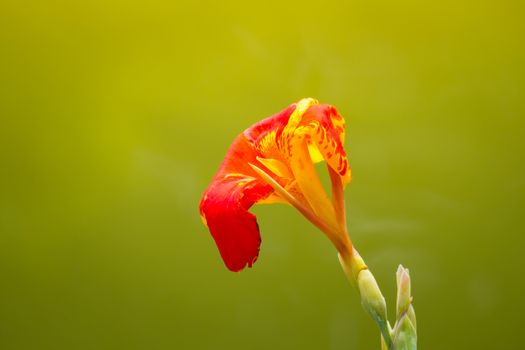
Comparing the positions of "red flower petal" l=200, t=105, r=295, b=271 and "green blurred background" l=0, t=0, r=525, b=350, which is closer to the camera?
"red flower petal" l=200, t=105, r=295, b=271

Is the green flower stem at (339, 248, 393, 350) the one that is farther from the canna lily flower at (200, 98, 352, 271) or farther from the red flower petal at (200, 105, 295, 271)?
the red flower petal at (200, 105, 295, 271)

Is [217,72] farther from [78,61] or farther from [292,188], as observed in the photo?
[292,188]

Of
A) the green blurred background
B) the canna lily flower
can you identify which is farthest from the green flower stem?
the green blurred background

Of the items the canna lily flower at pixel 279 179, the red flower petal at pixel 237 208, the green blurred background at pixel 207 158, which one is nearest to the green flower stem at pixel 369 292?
the canna lily flower at pixel 279 179

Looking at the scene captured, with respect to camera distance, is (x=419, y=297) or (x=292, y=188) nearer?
(x=292, y=188)

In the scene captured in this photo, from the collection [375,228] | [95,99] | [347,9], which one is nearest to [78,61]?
[95,99]

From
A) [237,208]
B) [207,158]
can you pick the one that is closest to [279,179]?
[237,208]

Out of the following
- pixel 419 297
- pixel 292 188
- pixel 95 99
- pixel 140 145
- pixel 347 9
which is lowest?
pixel 419 297
